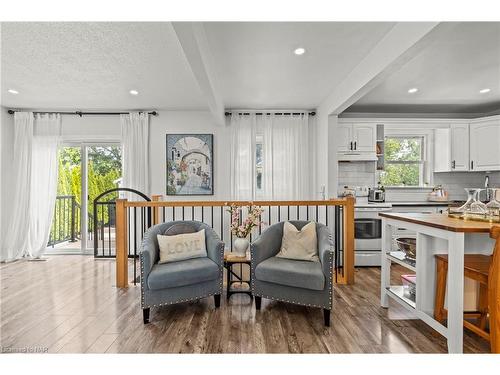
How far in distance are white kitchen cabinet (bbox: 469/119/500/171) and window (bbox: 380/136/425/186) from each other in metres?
0.72

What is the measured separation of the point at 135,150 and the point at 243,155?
1.88 meters

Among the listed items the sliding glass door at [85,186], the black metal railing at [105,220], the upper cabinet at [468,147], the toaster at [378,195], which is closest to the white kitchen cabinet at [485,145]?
the upper cabinet at [468,147]

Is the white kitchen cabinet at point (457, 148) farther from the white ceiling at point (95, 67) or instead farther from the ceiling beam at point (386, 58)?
the white ceiling at point (95, 67)

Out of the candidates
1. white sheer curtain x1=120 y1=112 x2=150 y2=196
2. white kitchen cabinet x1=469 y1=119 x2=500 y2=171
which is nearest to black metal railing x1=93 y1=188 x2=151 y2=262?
white sheer curtain x1=120 y1=112 x2=150 y2=196

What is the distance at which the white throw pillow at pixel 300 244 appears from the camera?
2.82 m

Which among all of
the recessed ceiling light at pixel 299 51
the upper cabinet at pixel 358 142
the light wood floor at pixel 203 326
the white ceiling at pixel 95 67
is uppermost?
the recessed ceiling light at pixel 299 51

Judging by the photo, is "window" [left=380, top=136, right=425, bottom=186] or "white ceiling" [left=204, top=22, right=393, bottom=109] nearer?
"white ceiling" [left=204, top=22, right=393, bottom=109]

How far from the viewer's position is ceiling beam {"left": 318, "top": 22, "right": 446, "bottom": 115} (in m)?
2.14

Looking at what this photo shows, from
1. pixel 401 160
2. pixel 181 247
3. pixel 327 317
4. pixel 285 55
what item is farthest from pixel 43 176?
pixel 401 160

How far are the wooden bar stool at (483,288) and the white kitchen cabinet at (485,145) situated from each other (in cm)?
314

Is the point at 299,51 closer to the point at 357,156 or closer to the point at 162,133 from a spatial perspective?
the point at 357,156

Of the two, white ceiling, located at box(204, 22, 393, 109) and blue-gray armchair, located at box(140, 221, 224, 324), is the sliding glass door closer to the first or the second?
white ceiling, located at box(204, 22, 393, 109)

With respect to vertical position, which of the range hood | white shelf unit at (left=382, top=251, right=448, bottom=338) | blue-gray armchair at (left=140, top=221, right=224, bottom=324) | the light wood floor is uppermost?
the range hood

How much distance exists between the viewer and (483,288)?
221 centimetres
